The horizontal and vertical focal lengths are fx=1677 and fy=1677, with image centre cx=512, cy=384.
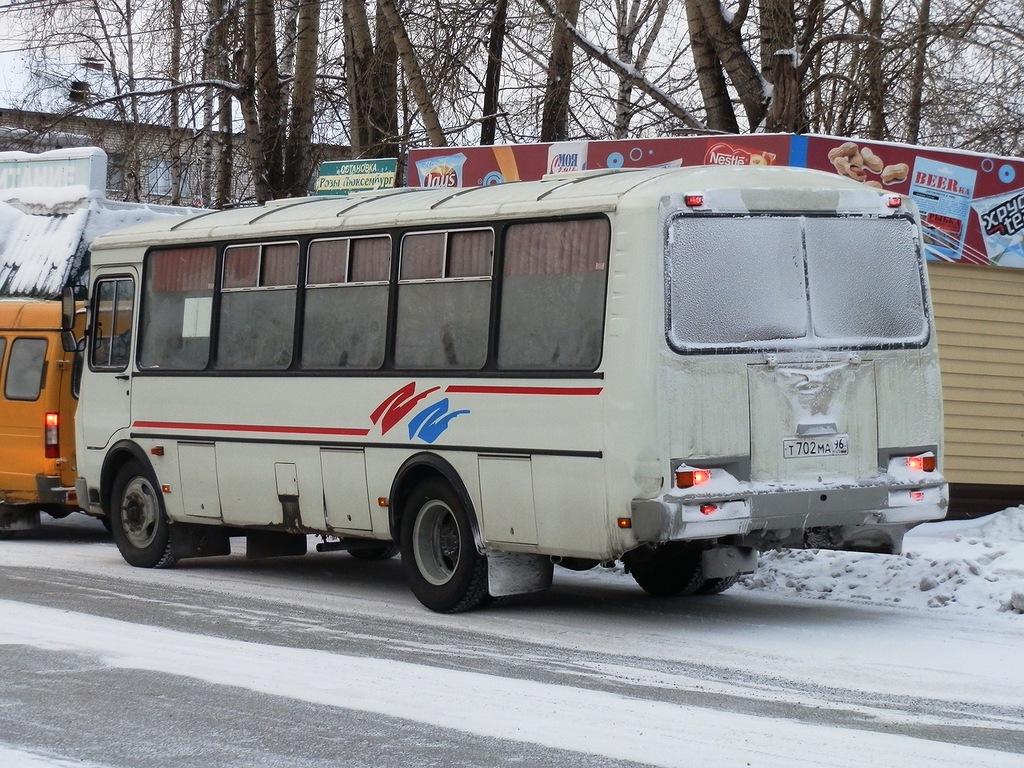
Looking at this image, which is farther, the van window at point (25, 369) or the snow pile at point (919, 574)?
the van window at point (25, 369)

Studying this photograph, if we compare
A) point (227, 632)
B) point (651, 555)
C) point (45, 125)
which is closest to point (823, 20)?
point (651, 555)

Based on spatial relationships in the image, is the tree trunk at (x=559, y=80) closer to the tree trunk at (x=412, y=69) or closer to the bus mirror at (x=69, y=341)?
the tree trunk at (x=412, y=69)

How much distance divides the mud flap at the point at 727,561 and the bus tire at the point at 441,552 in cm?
144

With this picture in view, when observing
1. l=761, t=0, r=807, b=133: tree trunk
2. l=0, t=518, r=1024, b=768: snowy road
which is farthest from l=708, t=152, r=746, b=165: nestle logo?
l=0, t=518, r=1024, b=768: snowy road

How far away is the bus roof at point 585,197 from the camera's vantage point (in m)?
9.84

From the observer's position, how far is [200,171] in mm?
35375

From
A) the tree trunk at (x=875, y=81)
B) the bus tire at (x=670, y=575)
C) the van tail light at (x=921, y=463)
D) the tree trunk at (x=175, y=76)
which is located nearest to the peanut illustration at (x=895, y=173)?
the tree trunk at (x=875, y=81)

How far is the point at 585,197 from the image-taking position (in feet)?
33.0

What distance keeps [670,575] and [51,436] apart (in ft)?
22.5

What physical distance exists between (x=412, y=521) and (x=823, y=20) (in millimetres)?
10590

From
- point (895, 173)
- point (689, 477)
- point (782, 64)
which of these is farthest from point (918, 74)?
point (689, 477)

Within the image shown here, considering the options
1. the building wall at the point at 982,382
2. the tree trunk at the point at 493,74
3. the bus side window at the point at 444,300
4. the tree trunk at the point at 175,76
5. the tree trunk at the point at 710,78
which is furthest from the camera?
the tree trunk at the point at 175,76

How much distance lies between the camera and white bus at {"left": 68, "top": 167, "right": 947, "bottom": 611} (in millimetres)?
9625

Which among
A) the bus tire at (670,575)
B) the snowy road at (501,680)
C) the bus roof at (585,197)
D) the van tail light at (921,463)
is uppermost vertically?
the bus roof at (585,197)
